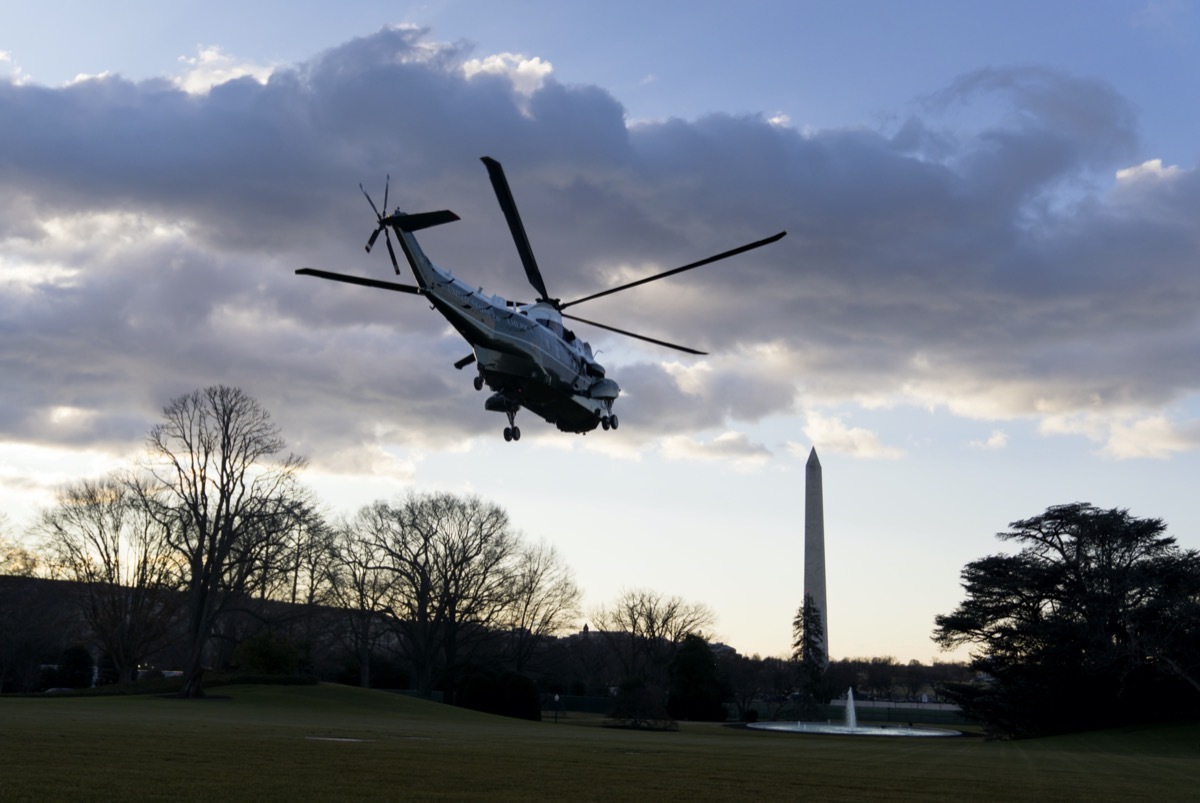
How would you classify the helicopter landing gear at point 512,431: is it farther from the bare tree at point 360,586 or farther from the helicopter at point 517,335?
the bare tree at point 360,586

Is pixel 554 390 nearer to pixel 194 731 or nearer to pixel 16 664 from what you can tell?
pixel 194 731

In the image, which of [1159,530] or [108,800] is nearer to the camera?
[108,800]

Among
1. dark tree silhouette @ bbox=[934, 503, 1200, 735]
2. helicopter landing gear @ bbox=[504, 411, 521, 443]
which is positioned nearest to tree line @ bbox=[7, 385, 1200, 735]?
dark tree silhouette @ bbox=[934, 503, 1200, 735]

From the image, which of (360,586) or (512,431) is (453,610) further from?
(512,431)

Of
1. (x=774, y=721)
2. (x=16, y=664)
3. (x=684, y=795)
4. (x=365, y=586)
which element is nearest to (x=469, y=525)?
(x=365, y=586)

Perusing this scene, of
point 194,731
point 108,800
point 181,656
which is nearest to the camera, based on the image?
point 108,800

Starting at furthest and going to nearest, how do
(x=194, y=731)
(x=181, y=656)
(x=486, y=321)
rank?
(x=181, y=656)
(x=486, y=321)
(x=194, y=731)

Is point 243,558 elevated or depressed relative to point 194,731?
elevated
